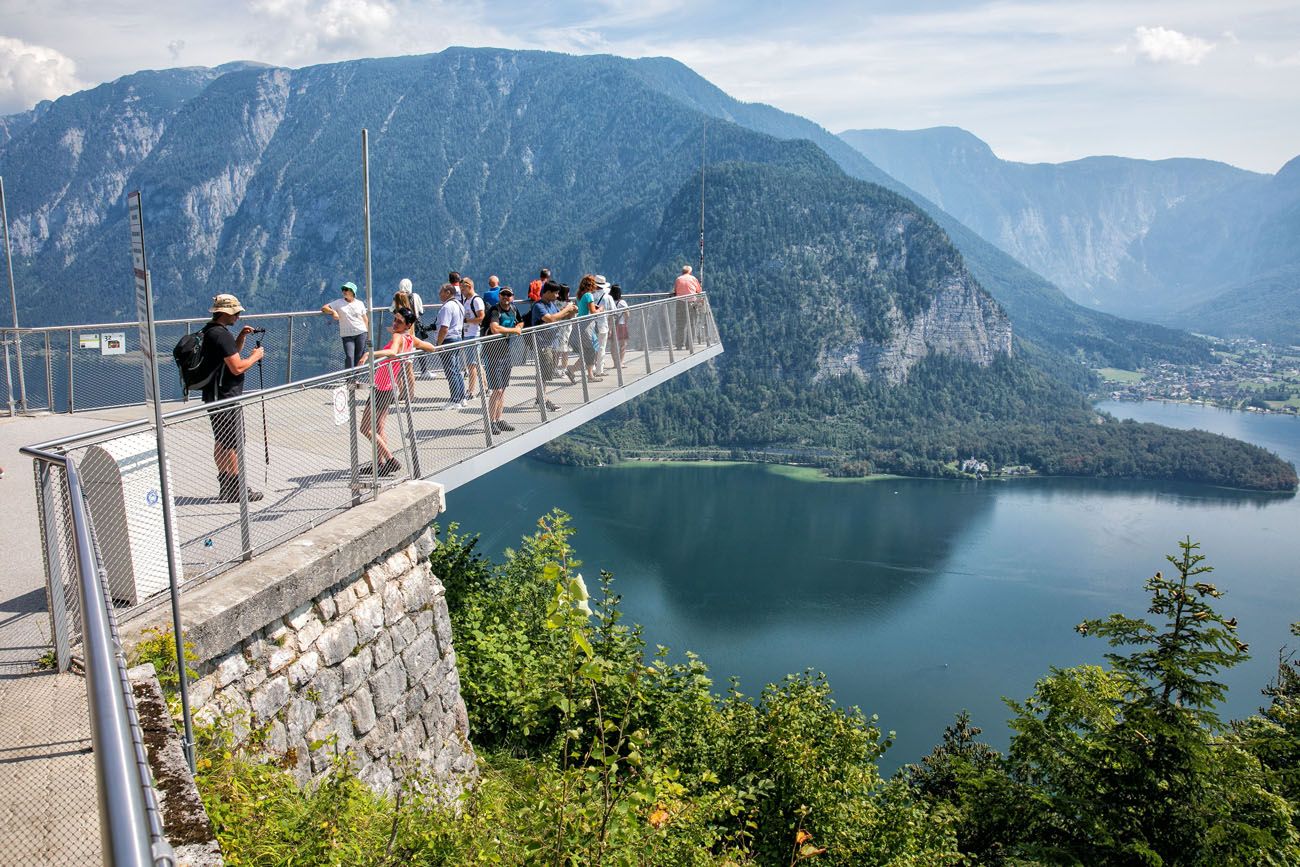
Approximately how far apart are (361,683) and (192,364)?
3.16 metres

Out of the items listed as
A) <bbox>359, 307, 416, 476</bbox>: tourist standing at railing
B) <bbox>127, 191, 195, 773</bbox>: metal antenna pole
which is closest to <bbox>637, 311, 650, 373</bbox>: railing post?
<bbox>359, 307, 416, 476</bbox>: tourist standing at railing

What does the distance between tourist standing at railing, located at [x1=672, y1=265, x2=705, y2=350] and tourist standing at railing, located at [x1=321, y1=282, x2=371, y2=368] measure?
681 centimetres

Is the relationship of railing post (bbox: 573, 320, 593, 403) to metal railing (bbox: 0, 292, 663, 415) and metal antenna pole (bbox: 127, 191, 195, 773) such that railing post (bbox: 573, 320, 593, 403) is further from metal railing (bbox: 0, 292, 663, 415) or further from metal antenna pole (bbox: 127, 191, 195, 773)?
metal antenna pole (bbox: 127, 191, 195, 773)

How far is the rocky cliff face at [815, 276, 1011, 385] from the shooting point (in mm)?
172625

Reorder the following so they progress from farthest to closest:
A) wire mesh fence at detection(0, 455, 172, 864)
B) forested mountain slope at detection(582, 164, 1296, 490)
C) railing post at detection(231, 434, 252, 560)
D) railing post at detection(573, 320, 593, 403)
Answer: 1. forested mountain slope at detection(582, 164, 1296, 490)
2. railing post at detection(573, 320, 593, 403)
3. railing post at detection(231, 434, 252, 560)
4. wire mesh fence at detection(0, 455, 172, 864)

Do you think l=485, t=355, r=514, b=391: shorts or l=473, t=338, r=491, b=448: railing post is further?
l=485, t=355, r=514, b=391: shorts

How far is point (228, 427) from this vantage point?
6.04 m

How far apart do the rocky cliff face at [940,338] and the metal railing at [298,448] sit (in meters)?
161

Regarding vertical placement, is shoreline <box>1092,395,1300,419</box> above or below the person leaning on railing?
below

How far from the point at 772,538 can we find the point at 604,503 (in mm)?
19576

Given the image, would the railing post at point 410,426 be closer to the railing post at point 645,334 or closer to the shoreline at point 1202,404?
the railing post at point 645,334

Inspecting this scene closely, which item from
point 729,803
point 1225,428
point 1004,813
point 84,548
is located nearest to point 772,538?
point 1004,813

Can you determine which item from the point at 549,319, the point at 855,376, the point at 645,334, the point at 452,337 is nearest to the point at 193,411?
the point at 452,337

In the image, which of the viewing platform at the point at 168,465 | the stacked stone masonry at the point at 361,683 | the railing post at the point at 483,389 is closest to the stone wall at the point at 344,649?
the stacked stone masonry at the point at 361,683
